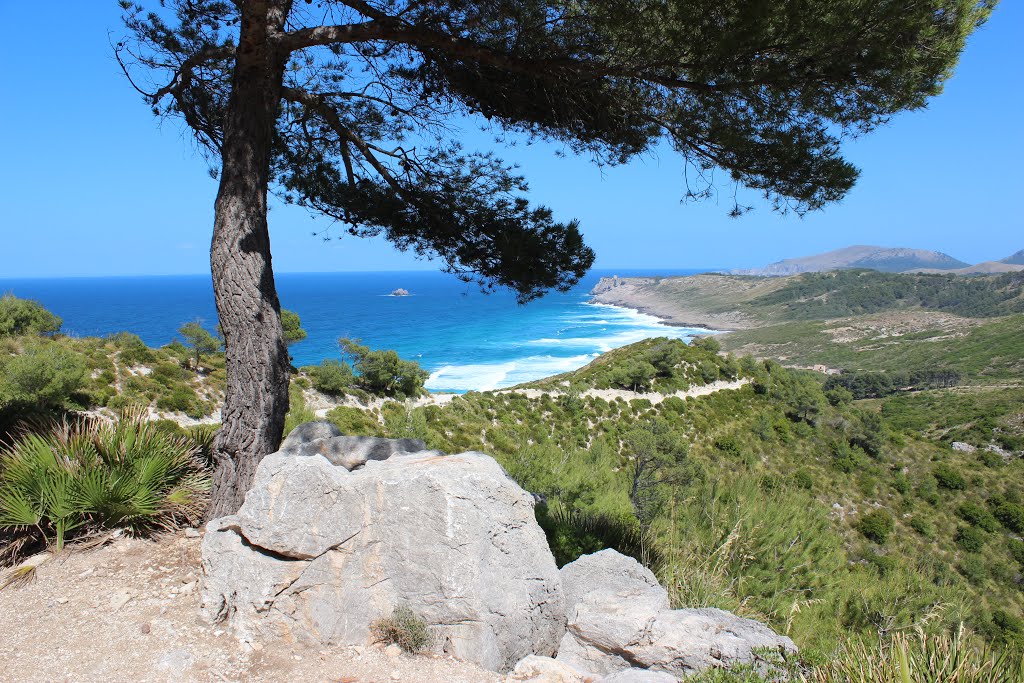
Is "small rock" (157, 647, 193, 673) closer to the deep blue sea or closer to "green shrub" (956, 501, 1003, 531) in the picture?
"green shrub" (956, 501, 1003, 531)

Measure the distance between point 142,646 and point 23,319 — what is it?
746 inches

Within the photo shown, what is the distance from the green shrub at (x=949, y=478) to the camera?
26266 mm

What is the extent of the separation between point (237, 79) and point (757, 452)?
2822 centimetres

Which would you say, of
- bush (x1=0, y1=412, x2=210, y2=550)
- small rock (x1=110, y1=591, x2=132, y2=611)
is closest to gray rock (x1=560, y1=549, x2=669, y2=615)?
small rock (x1=110, y1=591, x2=132, y2=611)

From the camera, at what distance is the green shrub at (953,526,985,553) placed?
21.6m

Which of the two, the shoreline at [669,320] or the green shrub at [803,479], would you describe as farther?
the shoreline at [669,320]

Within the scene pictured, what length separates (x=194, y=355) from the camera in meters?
20.6

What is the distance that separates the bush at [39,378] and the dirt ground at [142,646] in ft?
27.3

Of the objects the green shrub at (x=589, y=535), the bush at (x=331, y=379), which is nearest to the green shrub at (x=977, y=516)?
the green shrub at (x=589, y=535)

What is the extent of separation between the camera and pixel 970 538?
22109mm

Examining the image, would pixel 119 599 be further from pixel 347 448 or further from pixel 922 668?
pixel 922 668

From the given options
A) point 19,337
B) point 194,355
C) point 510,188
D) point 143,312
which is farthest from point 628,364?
point 143,312

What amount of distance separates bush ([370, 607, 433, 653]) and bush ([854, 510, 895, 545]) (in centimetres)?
2308

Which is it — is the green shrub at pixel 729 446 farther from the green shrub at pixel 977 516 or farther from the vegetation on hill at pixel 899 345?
the vegetation on hill at pixel 899 345
